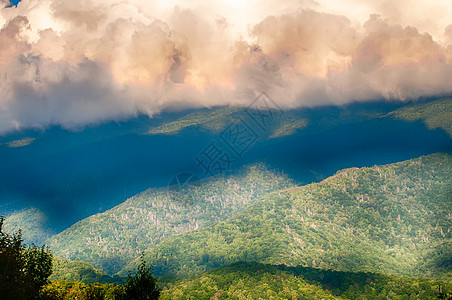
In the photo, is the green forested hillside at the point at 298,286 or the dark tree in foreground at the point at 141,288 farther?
the green forested hillside at the point at 298,286

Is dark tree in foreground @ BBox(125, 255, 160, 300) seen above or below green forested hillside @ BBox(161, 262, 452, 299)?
above

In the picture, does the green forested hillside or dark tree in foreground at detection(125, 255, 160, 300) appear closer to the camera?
dark tree in foreground at detection(125, 255, 160, 300)

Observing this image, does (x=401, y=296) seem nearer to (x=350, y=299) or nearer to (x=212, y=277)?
(x=350, y=299)

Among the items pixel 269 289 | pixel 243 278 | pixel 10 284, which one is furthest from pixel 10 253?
pixel 243 278

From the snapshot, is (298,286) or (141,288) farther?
(298,286)

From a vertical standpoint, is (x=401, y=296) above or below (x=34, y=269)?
below

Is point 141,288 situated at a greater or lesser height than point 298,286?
greater

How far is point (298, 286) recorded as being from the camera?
17462 centimetres

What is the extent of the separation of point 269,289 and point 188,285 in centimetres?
4923

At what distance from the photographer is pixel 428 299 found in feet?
497

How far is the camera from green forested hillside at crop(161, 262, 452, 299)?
16175 cm

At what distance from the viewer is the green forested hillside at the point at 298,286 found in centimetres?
16175

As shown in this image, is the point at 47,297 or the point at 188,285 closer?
the point at 47,297

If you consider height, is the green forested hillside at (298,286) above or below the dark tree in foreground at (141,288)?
below
